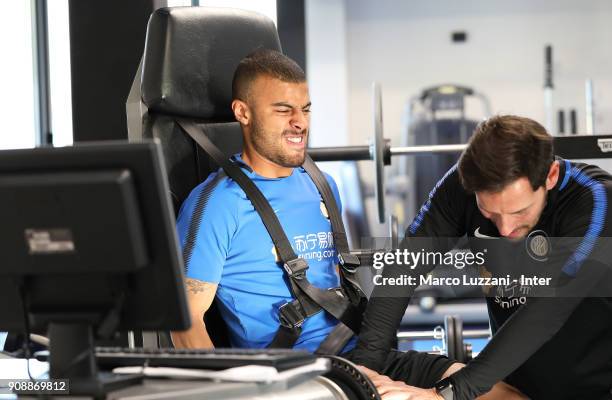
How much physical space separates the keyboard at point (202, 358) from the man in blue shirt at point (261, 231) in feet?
2.20

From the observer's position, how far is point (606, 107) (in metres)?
8.85

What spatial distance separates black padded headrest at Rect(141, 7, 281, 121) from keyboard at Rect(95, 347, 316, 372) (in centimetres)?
108

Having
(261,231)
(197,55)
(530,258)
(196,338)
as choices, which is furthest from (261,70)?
(530,258)

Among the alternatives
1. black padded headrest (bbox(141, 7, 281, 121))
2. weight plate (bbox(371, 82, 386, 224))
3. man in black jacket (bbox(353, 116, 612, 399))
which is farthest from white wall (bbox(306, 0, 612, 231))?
man in black jacket (bbox(353, 116, 612, 399))

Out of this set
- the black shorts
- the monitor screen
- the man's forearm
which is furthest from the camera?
the black shorts

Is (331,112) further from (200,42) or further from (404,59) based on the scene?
(200,42)

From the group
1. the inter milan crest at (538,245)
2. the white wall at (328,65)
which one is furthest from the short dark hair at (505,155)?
the white wall at (328,65)

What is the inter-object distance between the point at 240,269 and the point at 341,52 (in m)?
6.71

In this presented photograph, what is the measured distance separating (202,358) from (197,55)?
127cm

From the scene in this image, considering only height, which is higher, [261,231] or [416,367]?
[261,231]

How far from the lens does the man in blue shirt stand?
2.32m

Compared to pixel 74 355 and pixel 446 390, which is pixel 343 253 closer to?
pixel 446 390

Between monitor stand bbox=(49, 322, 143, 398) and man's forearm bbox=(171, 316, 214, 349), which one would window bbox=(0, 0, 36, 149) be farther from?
monitor stand bbox=(49, 322, 143, 398)

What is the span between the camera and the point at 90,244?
4.37 ft
